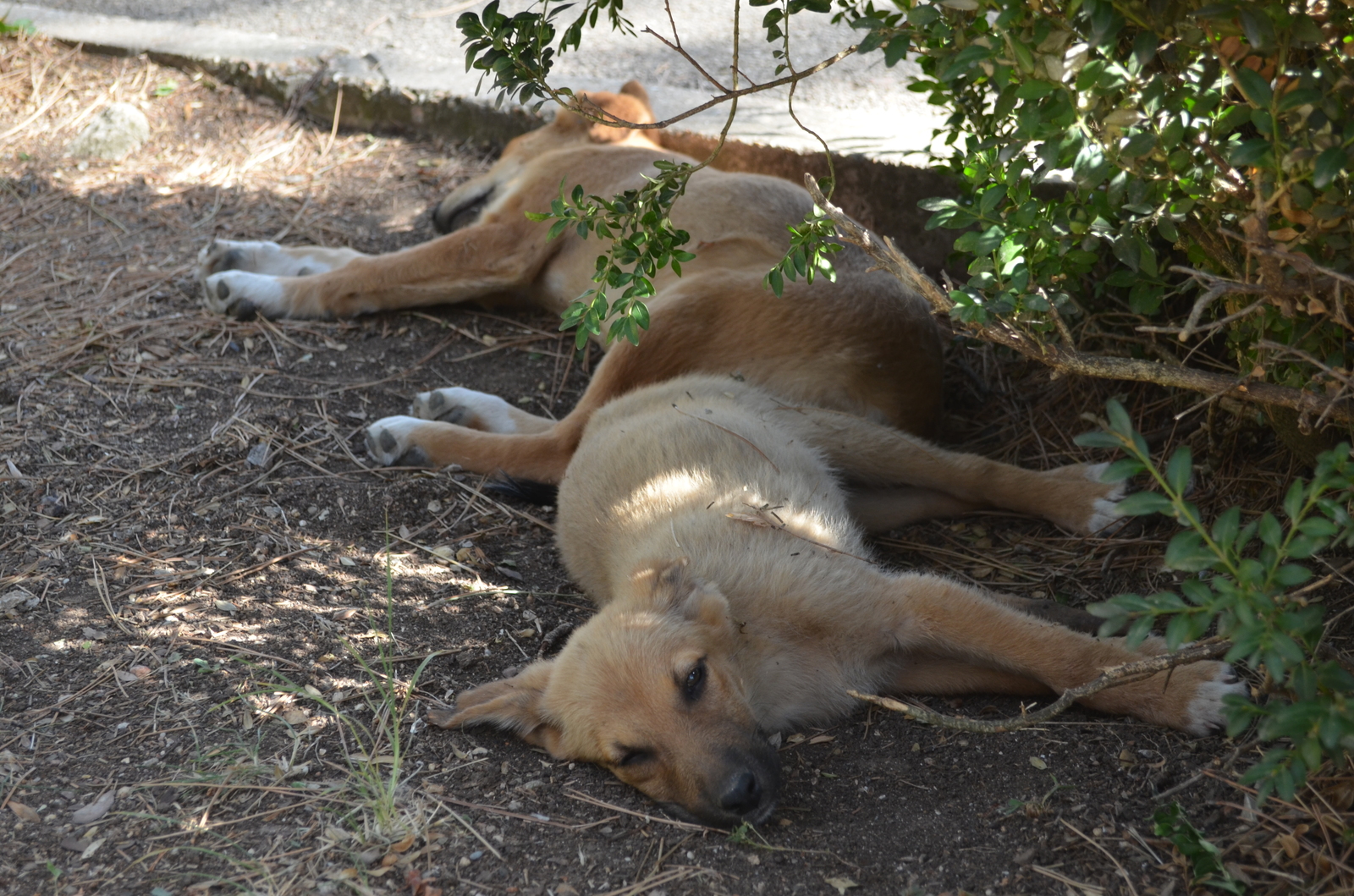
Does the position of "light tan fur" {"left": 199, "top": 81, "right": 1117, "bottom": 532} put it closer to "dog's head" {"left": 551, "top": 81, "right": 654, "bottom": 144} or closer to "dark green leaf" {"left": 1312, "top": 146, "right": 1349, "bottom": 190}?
"dog's head" {"left": 551, "top": 81, "right": 654, "bottom": 144}

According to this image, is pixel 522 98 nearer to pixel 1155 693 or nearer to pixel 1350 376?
pixel 1350 376

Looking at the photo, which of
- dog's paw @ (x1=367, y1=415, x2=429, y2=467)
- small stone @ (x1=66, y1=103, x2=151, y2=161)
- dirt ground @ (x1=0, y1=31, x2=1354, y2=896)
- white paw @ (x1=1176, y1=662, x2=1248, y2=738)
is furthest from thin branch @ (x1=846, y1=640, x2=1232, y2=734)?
small stone @ (x1=66, y1=103, x2=151, y2=161)

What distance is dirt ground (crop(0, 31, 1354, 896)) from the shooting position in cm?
226

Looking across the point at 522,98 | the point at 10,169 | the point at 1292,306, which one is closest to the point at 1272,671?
the point at 1292,306

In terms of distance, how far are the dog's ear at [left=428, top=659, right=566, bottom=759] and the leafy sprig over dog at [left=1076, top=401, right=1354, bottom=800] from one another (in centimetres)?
145

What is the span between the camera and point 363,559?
3.38 m

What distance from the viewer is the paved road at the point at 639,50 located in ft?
17.1

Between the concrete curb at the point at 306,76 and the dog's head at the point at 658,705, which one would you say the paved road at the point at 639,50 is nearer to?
the concrete curb at the point at 306,76

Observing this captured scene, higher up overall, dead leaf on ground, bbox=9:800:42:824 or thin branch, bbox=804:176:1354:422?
thin branch, bbox=804:176:1354:422

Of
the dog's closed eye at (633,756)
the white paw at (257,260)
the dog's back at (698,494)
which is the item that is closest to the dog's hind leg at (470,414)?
the dog's back at (698,494)

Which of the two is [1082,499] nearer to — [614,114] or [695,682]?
[695,682]

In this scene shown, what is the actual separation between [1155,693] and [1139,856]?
1.65 feet

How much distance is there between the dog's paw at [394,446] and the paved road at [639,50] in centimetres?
220

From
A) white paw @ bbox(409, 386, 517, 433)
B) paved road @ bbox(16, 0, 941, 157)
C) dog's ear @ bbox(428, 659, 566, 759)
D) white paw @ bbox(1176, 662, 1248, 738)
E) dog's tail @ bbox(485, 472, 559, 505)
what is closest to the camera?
white paw @ bbox(1176, 662, 1248, 738)
